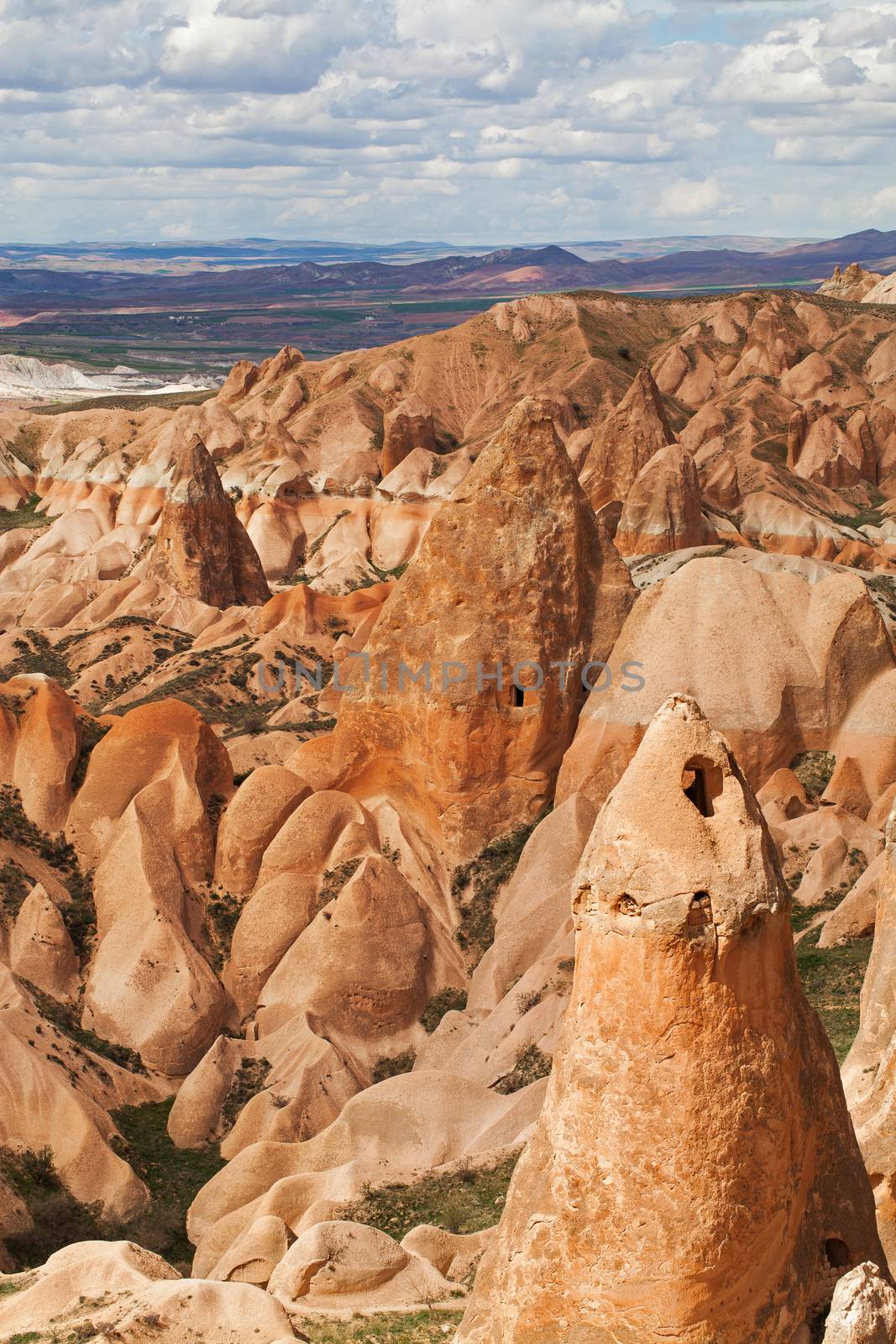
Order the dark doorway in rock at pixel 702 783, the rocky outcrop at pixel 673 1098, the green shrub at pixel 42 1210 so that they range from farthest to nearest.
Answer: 1. the green shrub at pixel 42 1210
2. the dark doorway in rock at pixel 702 783
3. the rocky outcrop at pixel 673 1098

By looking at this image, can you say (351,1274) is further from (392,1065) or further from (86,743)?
(86,743)

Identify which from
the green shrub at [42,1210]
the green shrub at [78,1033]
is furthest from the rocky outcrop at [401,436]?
the green shrub at [42,1210]

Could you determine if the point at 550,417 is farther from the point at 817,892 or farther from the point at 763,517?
the point at 763,517

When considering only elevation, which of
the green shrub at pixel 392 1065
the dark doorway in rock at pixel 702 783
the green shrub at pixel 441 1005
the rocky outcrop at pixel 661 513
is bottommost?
the green shrub at pixel 392 1065

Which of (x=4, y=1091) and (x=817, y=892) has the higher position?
(x=817, y=892)

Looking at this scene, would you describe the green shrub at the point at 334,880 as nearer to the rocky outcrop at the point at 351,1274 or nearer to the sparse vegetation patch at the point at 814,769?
the sparse vegetation patch at the point at 814,769

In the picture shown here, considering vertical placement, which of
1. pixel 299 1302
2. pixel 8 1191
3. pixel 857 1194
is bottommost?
pixel 8 1191

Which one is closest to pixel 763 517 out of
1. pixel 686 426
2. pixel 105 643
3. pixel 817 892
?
pixel 686 426
